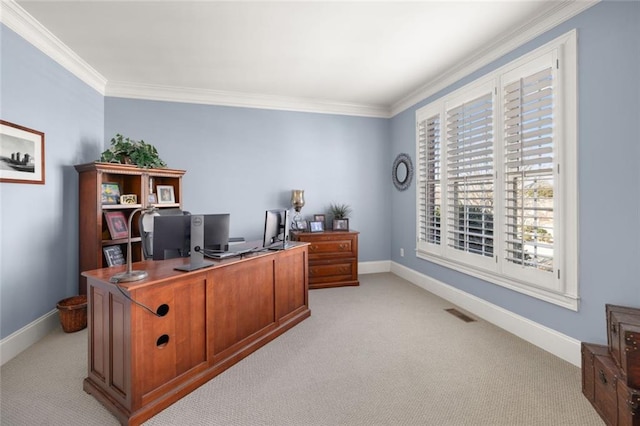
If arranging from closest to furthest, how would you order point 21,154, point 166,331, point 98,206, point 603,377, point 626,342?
point 626,342
point 603,377
point 166,331
point 21,154
point 98,206

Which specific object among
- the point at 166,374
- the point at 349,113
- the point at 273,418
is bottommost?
the point at 273,418

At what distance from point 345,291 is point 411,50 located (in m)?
3.19

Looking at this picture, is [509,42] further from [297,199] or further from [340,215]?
[297,199]

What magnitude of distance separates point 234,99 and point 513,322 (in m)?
4.59

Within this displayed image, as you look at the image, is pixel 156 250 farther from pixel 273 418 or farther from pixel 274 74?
pixel 274 74

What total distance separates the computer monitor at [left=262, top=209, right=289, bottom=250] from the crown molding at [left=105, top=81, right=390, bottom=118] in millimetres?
2415

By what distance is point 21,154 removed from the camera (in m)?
2.66

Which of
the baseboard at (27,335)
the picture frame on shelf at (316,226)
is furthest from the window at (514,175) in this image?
the baseboard at (27,335)

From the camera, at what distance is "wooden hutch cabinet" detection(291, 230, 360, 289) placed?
15.0 ft

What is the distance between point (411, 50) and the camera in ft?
10.8

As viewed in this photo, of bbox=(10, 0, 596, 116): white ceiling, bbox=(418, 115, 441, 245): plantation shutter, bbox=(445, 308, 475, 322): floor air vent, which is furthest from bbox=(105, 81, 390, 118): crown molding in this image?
bbox=(445, 308, 475, 322): floor air vent

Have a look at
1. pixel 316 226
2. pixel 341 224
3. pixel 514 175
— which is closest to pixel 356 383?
pixel 514 175

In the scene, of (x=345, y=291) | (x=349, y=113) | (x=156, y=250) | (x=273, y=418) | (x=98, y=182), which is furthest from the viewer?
(x=349, y=113)

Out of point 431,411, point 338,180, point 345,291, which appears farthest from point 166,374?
point 338,180
